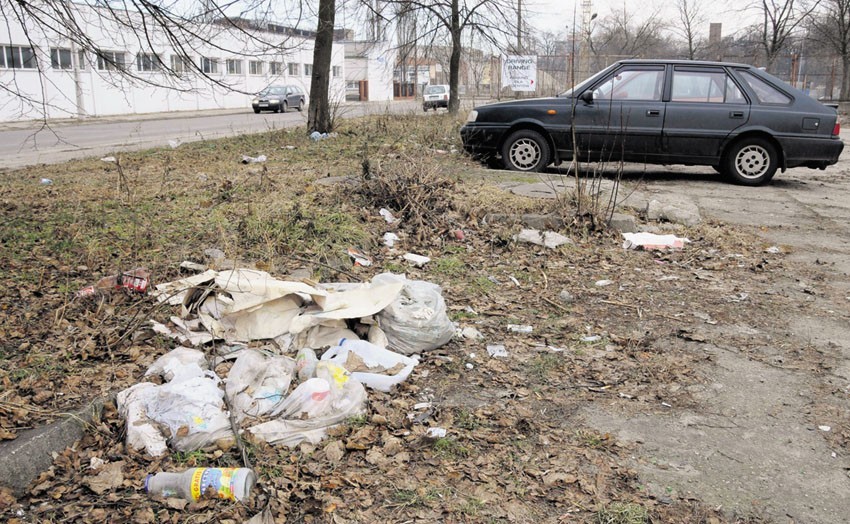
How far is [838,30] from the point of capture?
3334 cm

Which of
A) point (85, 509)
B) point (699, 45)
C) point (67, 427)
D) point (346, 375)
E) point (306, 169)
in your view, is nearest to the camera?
point (85, 509)

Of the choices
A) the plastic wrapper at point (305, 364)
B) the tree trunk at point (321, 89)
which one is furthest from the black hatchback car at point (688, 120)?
the plastic wrapper at point (305, 364)

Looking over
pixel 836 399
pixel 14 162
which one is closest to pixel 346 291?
pixel 836 399

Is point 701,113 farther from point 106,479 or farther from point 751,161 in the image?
point 106,479

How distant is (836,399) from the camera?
11.5 feet

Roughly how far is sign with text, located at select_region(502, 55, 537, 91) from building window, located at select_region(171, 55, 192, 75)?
18.9 meters

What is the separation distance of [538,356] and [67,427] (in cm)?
248

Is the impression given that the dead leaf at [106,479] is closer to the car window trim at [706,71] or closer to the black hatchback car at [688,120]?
the black hatchback car at [688,120]

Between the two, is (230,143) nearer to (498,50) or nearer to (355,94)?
(498,50)

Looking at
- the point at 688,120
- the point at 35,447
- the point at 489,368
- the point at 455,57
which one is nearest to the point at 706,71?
the point at 688,120

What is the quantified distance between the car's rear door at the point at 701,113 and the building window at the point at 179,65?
6.34m

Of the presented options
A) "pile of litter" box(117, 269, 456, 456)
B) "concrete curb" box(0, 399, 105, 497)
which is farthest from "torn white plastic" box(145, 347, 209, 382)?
"concrete curb" box(0, 399, 105, 497)

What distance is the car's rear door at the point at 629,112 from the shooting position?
31.0 ft

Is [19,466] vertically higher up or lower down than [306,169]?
lower down
